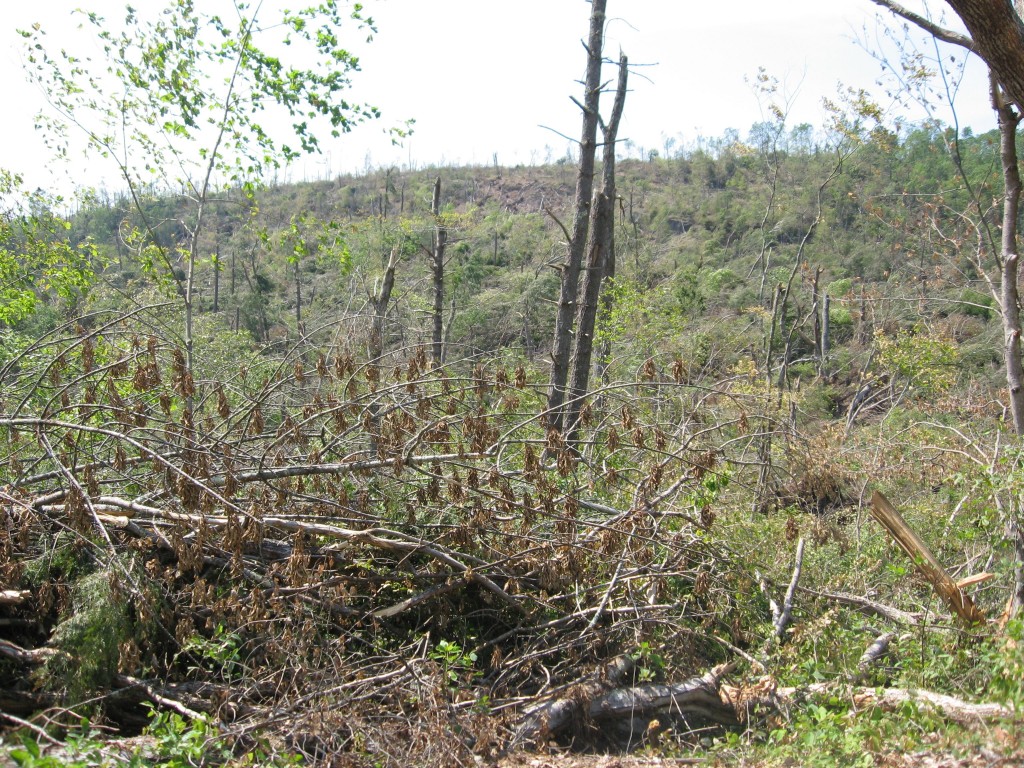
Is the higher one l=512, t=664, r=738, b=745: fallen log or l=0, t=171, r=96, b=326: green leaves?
l=0, t=171, r=96, b=326: green leaves

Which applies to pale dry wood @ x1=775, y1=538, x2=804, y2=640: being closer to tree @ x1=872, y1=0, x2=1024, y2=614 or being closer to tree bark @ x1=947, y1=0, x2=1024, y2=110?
tree @ x1=872, y1=0, x2=1024, y2=614

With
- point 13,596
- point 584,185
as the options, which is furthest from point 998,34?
point 13,596

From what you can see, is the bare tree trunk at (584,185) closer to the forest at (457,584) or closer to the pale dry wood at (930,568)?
the forest at (457,584)

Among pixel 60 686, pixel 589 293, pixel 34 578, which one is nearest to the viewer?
pixel 60 686

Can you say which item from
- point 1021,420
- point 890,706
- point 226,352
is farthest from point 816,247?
point 890,706

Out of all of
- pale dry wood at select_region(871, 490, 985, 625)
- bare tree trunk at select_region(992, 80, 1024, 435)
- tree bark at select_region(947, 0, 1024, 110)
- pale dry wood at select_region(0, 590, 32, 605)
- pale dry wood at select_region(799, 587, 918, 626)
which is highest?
tree bark at select_region(947, 0, 1024, 110)

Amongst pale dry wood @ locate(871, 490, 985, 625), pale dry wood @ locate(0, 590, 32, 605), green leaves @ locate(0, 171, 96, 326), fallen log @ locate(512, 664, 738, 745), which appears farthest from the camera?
green leaves @ locate(0, 171, 96, 326)

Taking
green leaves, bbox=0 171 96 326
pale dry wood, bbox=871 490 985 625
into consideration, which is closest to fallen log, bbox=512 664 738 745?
pale dry wood, bbox=871 490 985 625

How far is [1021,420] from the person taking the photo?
6.66 meters

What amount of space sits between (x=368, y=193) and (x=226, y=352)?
62386 millimetres

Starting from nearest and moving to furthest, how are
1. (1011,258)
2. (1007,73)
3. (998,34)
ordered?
(998,34)
(1007,73)
(1011,258)

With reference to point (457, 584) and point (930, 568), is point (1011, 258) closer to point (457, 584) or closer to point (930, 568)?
point (930, 568)

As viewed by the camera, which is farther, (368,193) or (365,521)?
(368,193)

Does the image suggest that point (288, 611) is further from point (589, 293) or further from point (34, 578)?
point (589, 293)
